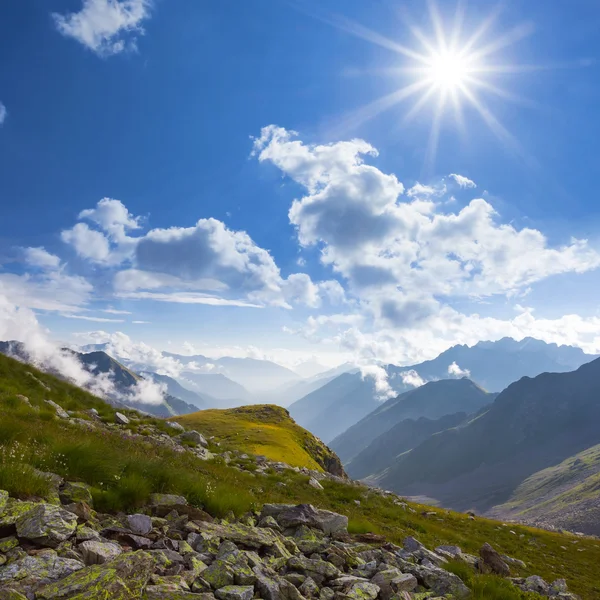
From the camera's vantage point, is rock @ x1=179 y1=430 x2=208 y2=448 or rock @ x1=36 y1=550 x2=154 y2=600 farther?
rock @ x1=179 y1=430 x2=208 y2=448

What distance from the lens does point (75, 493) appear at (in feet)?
29.8

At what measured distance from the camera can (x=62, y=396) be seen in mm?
29891

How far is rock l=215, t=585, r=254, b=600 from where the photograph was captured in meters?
6.52

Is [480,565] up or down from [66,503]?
down

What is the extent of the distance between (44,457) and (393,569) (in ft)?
31.8

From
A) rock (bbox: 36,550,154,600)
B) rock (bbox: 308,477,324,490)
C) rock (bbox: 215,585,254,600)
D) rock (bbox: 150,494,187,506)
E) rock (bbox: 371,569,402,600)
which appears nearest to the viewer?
rock (bbox: 36,550,154,600)

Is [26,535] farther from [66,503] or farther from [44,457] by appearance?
[44,457]

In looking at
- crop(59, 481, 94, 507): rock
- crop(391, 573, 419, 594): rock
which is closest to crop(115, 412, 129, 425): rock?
crop(59, 481, 94, 507): rock

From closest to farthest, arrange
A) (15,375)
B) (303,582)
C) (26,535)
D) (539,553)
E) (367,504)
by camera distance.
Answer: (26,535), (303,582), (367,504), (15,375), (539,553)

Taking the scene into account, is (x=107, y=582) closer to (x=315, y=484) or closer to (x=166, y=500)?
(x=166, y=500)

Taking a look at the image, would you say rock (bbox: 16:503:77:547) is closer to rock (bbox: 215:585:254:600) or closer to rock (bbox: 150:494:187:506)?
rock (bbox: 215:585:254:600)

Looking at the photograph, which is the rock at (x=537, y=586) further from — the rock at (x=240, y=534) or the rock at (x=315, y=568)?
the rock at (x=240, y=534)

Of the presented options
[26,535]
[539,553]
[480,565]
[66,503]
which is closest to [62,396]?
[66,503]

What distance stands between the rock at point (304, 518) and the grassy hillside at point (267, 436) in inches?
1452
